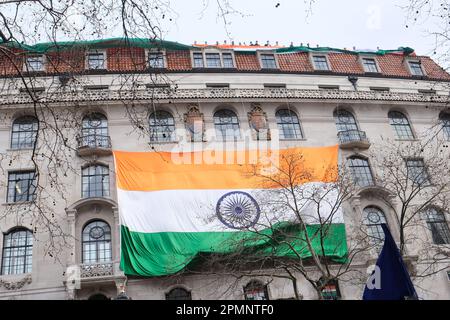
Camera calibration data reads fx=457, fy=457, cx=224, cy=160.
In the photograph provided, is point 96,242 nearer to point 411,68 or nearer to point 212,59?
point 212,59

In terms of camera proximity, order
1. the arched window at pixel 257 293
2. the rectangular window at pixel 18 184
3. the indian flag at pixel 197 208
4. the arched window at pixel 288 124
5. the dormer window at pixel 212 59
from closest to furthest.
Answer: the indian flag at pixel 197 208 → the arched window at pixel 257 293 → the rectangular window at pixel 18 184 → the arched window at pixel 288 124 → the dormer window at pixel 212 59

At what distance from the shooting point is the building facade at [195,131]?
2352cm

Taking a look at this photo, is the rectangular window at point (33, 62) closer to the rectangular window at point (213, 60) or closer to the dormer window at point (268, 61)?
the rectangular window at point (213, 60)

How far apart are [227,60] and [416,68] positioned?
1520 cm

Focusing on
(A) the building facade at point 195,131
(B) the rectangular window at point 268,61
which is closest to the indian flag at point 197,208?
(A) the building facade at point 195,131

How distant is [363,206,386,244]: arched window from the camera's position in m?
27.2

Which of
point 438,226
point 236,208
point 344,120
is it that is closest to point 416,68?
point 344,120

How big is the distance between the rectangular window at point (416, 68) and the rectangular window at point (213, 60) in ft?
50.2

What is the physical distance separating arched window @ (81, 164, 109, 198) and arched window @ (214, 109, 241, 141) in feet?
24.5

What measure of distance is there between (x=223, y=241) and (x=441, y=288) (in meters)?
12.9

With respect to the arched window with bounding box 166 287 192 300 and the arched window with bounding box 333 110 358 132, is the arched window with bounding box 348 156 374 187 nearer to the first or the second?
the arched window with bounding box 333 110 358 132

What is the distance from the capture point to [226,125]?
30.4 meters
